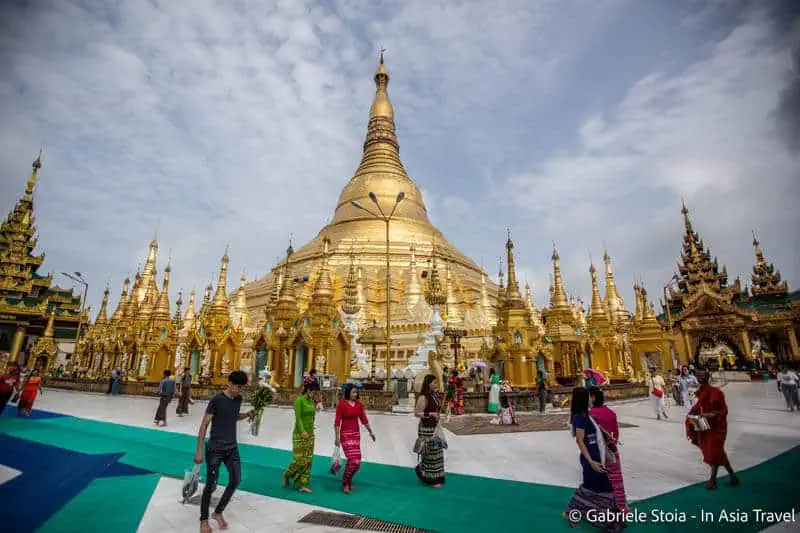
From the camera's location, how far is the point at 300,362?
63.8 feet

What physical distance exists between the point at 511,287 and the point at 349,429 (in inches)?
587

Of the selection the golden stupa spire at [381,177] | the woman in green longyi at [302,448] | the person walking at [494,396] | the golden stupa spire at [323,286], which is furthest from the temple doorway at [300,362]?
the golden stupa spire at [381,177]

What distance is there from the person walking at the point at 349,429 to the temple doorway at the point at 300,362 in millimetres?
14541

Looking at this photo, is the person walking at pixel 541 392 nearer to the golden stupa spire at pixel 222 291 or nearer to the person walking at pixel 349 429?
the person walking at pixel 349 429

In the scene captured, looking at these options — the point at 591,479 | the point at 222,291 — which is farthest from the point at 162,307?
the point at 591,479

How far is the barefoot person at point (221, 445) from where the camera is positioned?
12.7 feet

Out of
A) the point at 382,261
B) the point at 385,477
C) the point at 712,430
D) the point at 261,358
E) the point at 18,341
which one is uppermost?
the point at 382,261

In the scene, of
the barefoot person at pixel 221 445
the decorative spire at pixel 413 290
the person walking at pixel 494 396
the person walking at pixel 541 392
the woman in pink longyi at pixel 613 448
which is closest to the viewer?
the woman in pink longyi at pixel 613 448

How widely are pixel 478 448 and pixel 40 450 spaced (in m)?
8.01

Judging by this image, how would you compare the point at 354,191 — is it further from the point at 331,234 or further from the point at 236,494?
the point at 236,494

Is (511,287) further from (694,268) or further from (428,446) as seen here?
(694,268)

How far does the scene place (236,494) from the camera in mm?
4953

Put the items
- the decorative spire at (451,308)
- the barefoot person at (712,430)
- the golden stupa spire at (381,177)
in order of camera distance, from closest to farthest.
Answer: the barefoot person at (712,430) → the decorative spire at (451,308) → the golden stupa spire at (381,177)

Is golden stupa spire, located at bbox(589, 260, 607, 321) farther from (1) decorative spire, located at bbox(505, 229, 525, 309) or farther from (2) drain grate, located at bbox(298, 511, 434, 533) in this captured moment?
(2) drain grate, located at bbox(298, 511, 434, 533)
